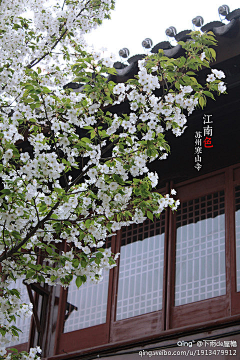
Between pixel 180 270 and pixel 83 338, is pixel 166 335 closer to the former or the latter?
pixel 180 270

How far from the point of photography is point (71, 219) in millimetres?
5254

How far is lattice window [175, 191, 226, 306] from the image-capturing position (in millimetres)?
7047

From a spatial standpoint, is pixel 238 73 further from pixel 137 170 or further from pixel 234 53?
pixel 137 170

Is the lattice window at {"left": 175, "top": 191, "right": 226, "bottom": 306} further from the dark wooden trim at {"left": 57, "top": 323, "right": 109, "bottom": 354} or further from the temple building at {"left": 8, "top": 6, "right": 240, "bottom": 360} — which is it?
the dark wooden trim at {"left": 57, "top": 323, "right": 109, "bottom": 354}

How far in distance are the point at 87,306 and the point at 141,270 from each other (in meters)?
1.13

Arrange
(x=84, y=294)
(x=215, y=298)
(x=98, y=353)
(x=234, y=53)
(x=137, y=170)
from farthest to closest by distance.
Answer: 1. (x=84, y=294)
2. (x=98, y=353)
3. (x=215, y=298)
4. (x=234, y=53)
5. (x=137, y=170)

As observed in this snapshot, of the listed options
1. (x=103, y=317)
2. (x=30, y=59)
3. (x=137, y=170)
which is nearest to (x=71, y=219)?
(x=137, y=170)

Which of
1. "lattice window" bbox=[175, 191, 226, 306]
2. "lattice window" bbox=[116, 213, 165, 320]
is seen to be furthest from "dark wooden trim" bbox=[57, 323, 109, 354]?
"lattice window" bbox=[175, 191, 226, 306]

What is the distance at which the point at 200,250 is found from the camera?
7.34m

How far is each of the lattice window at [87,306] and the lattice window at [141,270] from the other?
0.34 meters

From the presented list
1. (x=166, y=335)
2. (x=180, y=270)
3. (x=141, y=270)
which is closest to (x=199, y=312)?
(x=166, y=335)

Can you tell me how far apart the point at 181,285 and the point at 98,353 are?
5.04 feet

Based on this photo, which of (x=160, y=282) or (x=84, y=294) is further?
(x=84, y=294)

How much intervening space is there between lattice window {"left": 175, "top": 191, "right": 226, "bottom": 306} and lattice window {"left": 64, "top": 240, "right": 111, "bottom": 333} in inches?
51.7
